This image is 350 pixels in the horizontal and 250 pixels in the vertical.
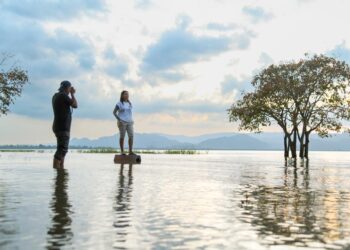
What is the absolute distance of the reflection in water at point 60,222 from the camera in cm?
517

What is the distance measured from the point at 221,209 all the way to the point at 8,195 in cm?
398

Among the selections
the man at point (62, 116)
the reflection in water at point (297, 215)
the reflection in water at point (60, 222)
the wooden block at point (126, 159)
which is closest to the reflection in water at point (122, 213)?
the reflection in water at point (60, 222)

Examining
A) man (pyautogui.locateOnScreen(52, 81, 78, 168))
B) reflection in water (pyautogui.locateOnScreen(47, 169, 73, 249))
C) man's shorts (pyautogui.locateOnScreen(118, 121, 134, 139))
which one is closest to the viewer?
reflection in water (pyautogui.locateOnScreen(47, 169, 73, 249))

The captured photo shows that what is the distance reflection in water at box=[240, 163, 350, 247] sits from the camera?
5.62m

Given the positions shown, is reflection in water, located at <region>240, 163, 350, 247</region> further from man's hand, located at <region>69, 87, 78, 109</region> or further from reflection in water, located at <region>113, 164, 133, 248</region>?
man's hand, located at <region>69, 87, 78, 109</region>

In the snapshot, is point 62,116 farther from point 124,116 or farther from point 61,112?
point 124,116

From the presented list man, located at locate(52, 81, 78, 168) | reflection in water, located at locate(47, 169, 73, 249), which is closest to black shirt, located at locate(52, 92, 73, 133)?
man, located at locate(52, 81, 78, 168)

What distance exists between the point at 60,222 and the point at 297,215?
319cm

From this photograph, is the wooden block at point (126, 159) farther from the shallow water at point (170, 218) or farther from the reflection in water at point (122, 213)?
the shallow water at point (170, 218)

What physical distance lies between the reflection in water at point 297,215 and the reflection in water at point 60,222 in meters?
2.03

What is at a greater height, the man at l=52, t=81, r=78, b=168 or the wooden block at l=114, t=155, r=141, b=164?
the man at l=52, t=81, r=78, b=168

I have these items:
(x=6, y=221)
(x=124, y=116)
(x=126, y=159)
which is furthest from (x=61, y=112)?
(x=6, y=221)

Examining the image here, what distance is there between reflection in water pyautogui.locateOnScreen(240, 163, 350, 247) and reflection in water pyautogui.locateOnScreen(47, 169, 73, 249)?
80.0 inches

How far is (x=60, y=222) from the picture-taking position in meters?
6.34
